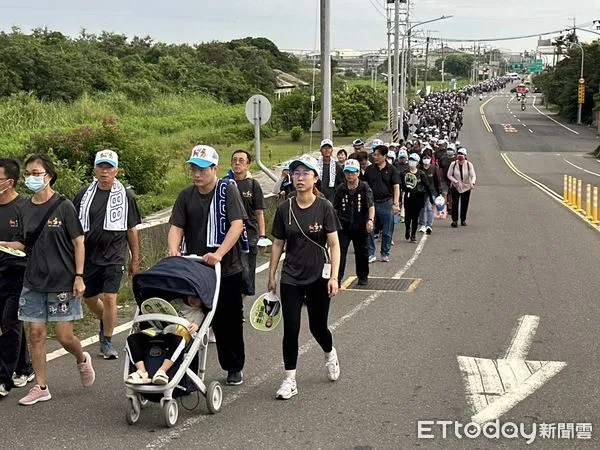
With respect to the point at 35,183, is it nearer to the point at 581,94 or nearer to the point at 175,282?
the point at 175,282

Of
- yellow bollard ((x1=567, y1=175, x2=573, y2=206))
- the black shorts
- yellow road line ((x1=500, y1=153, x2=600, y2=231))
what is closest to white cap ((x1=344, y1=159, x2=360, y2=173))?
the black shorts

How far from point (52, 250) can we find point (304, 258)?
6.29ft

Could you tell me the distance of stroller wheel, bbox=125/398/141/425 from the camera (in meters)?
6.16

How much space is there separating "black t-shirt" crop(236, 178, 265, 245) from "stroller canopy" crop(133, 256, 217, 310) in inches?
135

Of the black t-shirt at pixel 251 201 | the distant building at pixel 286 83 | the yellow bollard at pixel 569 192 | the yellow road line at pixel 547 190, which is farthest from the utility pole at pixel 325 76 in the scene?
the distant building at pixel 286 83

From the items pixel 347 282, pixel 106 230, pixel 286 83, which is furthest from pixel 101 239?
pixel 286 83

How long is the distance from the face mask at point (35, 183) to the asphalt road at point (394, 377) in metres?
1.63

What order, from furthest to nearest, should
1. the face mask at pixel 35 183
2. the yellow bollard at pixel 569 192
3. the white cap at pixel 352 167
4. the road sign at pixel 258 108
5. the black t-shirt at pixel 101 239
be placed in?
1. the yellow bollard at pixel 569 192
2. the road sign at pixel 258 108
3. the white cap at pixel 352 167
4. the black t-shirt at pixel 101 239
5. the face mask at pixel 35 183

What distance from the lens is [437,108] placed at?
2530 inches

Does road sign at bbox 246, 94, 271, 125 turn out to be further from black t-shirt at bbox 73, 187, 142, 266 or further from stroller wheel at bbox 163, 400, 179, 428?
stroller wheel at bbox 163, 400, 179, 428

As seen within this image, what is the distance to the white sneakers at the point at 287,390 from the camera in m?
6.84

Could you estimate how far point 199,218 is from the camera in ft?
22.7

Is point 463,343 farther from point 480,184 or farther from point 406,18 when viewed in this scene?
point 406,18

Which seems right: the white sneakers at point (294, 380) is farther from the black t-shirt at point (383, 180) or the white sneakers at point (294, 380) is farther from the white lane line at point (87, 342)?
the black t-shirt at point (383, 180)
